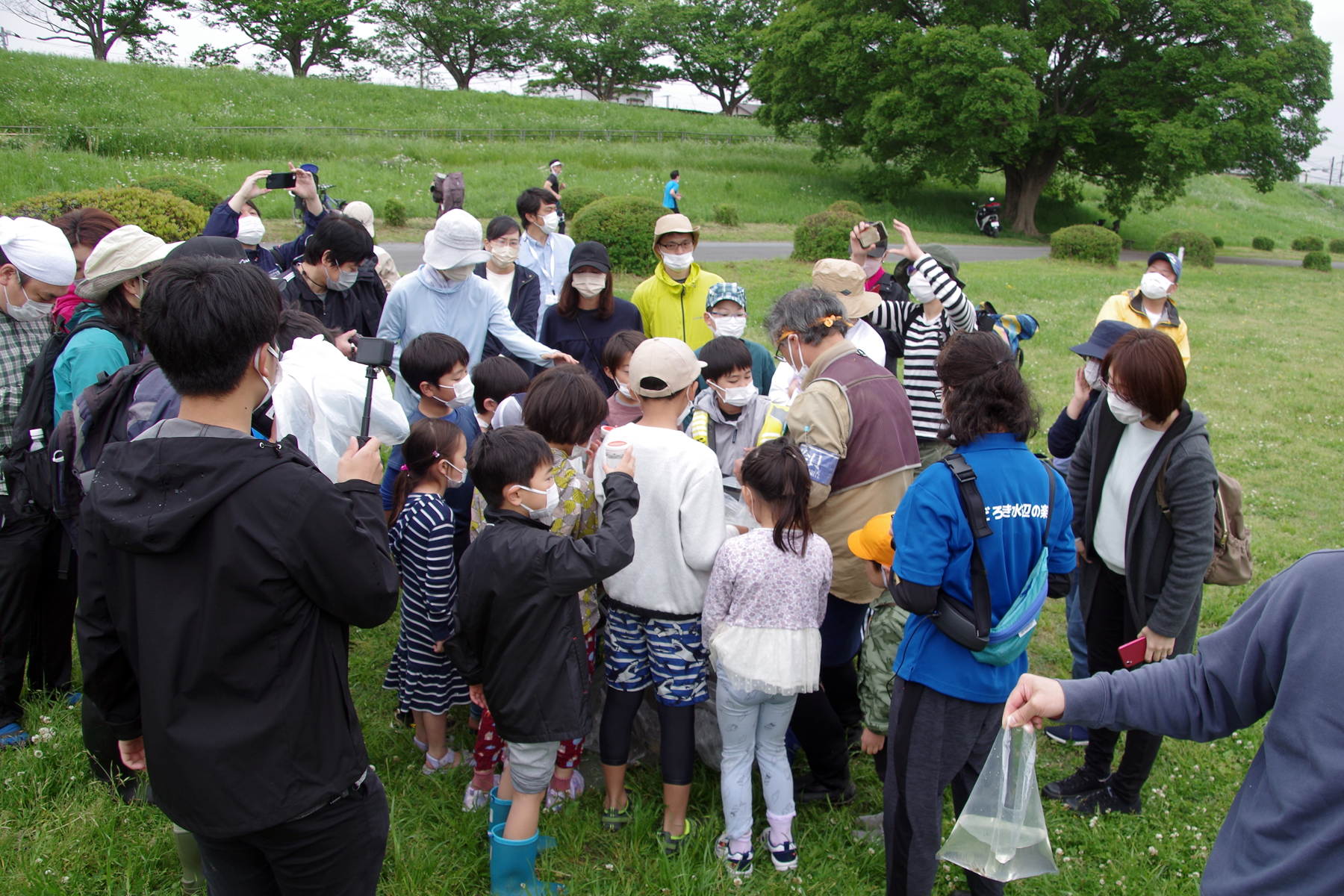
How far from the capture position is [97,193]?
9016mm

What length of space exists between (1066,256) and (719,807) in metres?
23.5

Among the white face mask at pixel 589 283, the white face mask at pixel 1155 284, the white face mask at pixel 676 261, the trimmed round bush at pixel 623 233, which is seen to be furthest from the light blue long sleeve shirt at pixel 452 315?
the trimmed round bush at pixel 623 233

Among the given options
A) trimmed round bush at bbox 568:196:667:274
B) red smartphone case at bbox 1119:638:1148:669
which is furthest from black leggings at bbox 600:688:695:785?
trimmed round bush at bbox 568:196:667:274

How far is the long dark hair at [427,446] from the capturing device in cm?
342

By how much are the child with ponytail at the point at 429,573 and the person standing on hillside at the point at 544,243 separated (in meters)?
3.13

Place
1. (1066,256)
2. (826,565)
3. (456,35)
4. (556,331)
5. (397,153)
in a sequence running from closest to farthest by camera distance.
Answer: (826,565)
(556,331)
(1066,256)
(397,153)
(456,35)

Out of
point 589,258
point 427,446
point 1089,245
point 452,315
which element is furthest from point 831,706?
point 1089,245

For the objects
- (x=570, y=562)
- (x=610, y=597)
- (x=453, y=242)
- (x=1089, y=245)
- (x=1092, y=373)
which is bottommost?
(x=610, y=597)

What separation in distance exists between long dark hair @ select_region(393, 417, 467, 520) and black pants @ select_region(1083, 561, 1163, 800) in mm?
2831

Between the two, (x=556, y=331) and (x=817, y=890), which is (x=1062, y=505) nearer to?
(x=817, y=890)

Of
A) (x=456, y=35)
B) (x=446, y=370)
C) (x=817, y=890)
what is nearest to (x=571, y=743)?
(x=817, y=890)

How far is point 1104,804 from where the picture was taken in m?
3.61

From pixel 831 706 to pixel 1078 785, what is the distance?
1247mm

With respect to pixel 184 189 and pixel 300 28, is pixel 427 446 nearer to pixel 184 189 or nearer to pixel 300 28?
pixel 184 189
